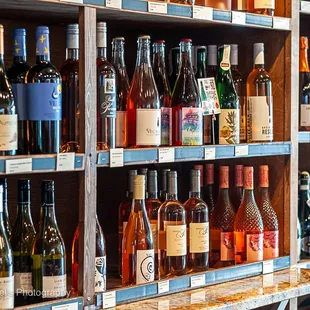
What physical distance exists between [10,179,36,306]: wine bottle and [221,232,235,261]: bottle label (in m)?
0.69

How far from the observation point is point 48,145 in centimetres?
193

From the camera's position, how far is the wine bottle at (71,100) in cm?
207

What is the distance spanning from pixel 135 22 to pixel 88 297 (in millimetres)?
949

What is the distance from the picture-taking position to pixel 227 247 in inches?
99.7

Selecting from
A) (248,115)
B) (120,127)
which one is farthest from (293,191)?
(120,127)

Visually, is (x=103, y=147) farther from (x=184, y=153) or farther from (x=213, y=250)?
A: (x=213, y=250)

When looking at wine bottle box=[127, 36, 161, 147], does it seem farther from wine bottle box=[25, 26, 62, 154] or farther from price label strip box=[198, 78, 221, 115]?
wine bottle box=[25, 26, 62, 154]

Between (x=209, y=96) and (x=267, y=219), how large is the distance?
510 millimetres

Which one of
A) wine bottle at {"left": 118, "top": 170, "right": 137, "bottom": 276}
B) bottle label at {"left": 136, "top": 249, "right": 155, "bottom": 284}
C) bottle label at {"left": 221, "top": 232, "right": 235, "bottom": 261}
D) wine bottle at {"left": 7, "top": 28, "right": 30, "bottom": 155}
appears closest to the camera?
wine bottle at {"left": 7, "top": 28, "right": 30, "bottom": 155}

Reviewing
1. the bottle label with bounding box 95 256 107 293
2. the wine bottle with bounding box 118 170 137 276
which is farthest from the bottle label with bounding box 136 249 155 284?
the wine bottle with bounding box 118 170 137 276

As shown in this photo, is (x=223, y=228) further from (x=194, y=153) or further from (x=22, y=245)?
(x=22, y=245)

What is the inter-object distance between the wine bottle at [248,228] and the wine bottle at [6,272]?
2.89ft

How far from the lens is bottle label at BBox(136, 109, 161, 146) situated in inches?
84.9

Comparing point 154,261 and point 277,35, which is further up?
point 277,35
